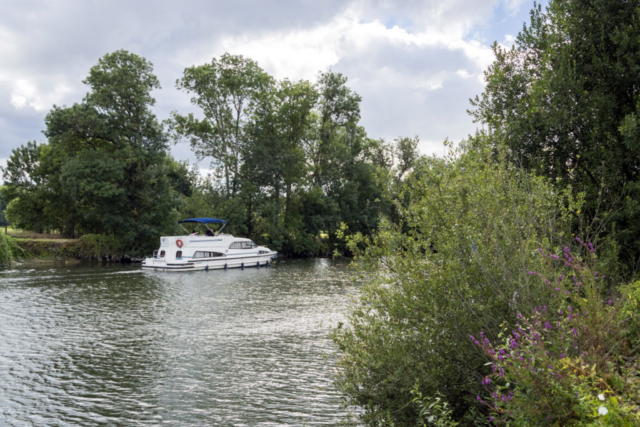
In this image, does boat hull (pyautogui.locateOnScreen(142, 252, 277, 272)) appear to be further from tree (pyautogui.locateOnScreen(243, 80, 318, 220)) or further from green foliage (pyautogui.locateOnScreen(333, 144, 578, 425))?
green foliage (pyautogui.locateOnScreen(333, 144, 578, 425))

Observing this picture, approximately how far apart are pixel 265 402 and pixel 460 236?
577 cm

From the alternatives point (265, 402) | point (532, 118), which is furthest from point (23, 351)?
point (532, 118)

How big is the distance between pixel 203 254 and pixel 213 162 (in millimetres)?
15673

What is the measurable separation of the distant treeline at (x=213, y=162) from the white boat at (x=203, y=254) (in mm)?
6887

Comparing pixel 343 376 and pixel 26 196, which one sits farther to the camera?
pixel 26 196

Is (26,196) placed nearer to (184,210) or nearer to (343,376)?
(184,210)

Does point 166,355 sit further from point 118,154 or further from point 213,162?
point 213,162

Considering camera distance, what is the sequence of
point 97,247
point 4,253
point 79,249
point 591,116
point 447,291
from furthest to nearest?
point 79,249, point 97,247, point 4,253, point 591,116, point 447,291

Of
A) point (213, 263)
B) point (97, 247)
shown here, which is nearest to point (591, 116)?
point (213, 263)

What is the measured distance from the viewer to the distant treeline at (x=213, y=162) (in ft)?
142

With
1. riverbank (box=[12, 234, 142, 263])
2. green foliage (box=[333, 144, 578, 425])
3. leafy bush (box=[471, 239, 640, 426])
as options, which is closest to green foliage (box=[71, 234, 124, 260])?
riverbank (box=[12, 234, 142, 263])

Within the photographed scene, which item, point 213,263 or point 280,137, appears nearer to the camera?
point 213,263

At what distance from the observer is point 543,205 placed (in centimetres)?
738

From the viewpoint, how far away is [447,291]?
6.82 meters
